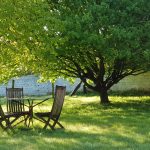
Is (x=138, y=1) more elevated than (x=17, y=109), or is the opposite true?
(x=138, y=1)

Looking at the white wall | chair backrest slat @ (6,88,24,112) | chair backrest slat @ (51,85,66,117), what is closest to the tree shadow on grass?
chair backrest slat @ (51,85,66,117)

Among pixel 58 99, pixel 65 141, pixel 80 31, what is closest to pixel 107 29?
pixel 80 31

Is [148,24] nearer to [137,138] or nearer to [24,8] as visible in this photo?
[24,8]

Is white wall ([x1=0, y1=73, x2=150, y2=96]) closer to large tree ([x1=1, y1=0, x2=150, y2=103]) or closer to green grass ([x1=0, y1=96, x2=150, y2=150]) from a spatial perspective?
large tree ([x1=1, y1=0, x2=150, y2=103])

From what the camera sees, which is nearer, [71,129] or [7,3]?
[71,129]

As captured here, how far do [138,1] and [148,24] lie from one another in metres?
0.90

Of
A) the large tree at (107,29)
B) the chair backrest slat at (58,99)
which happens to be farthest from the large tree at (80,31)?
the chair backrest slat at (58,99)

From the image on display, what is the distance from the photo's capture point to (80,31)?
16609 mm

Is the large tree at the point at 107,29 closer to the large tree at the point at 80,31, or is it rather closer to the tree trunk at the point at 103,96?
the large tree at the point at 80,31

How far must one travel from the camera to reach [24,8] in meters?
15.4

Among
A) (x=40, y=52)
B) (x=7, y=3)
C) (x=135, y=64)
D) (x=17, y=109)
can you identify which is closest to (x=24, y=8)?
(x=7, y=3)

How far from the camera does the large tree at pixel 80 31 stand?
619 inches

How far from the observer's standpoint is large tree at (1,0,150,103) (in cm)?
1571

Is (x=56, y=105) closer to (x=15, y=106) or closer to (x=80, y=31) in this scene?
(x=15, y=106)
